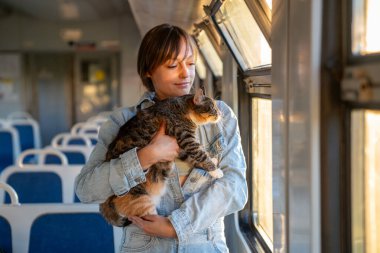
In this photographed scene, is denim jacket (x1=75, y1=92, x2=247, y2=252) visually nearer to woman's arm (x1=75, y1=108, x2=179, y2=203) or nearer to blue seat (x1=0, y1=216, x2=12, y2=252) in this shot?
woman's arm (x1=75, y1=108, x2=179, y2=203)

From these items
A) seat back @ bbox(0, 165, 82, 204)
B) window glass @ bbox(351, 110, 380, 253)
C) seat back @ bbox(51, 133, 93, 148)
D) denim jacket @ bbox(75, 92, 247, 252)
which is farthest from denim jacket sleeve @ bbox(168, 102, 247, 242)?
seat back @ bbox(51, 133, 93, 148)

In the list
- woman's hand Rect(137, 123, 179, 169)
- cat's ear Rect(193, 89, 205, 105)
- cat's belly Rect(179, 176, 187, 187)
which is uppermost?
cat's ear Rect(193, 89, 205, 105)

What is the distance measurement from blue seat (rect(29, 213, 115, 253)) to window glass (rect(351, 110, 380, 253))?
5.31 ft

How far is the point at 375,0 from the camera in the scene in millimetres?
1384

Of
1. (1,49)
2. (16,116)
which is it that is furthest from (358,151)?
(1,49)

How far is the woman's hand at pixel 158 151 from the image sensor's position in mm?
1742

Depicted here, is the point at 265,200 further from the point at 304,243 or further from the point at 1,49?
the point at 1,49

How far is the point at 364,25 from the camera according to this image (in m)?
1.42

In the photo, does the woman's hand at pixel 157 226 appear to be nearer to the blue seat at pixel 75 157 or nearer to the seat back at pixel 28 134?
the blue seat at pixel 75 157

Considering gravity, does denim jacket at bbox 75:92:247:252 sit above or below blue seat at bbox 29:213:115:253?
above

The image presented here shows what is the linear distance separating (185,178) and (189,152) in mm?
85

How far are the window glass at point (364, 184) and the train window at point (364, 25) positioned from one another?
0.16 meters

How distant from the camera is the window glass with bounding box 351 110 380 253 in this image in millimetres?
1458

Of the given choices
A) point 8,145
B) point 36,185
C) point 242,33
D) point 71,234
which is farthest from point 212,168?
point 8,145
